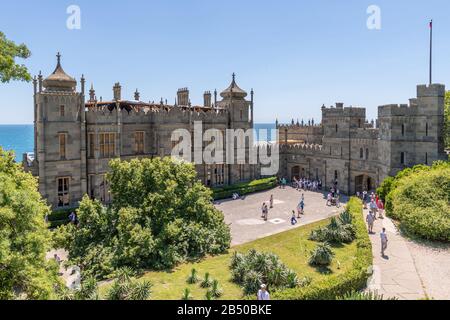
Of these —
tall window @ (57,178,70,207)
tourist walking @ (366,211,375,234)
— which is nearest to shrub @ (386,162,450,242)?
tourist walking @ (366,211,375,234)

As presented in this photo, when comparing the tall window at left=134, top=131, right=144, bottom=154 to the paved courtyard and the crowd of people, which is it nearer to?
the paved courtyard

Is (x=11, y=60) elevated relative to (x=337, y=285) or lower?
elevated

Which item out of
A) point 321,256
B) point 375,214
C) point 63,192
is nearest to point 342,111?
Answer: point 375,214

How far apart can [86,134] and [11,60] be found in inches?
982

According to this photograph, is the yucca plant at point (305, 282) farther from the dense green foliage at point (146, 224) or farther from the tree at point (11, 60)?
the tree at point (11, 60)

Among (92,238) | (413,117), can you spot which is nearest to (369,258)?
(92,238)

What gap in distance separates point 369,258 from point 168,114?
27.8 m

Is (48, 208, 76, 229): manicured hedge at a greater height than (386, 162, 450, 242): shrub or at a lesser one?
lesser

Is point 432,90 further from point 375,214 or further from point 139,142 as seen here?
point 139,142

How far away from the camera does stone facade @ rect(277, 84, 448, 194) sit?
38.2 meters

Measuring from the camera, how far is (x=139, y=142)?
41469mm

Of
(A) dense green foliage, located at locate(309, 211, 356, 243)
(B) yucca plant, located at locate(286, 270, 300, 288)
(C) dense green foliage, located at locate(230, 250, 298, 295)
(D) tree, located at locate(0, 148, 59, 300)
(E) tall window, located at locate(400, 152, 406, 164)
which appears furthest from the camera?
(E) tall window, located at locate(400, 152, 406, 164)

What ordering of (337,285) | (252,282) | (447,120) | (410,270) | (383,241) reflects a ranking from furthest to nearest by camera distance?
(447,120) < (383,241) < (410,270) < (252,282) < (337,285)

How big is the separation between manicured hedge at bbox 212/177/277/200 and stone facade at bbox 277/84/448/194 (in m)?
6.20
